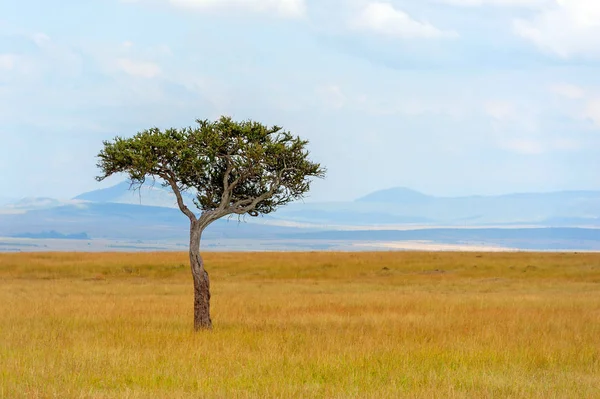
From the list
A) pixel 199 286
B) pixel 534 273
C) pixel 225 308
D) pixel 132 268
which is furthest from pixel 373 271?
pixel 199 286

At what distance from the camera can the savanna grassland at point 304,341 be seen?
15.0 m

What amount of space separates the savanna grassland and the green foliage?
494cm

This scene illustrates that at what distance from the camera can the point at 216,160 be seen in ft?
91.0

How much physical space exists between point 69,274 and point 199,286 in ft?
118

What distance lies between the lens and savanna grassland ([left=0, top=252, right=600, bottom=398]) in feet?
49.3

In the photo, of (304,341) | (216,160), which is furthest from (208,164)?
(304,341)

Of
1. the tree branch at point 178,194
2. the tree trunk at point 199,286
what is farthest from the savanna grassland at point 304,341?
the tree branch at point 178,194

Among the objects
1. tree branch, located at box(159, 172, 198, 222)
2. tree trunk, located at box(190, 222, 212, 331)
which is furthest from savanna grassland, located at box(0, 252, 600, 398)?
tree branch, located at box(159, 172, 198, 222)

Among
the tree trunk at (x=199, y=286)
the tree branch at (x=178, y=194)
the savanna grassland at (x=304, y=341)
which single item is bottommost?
the savanna grassland at (x=304, y=341)

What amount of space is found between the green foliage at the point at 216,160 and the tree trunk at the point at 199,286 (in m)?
0.96

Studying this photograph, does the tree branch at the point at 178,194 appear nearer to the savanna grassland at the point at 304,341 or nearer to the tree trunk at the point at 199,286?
the tree trunk at the point at 199,286

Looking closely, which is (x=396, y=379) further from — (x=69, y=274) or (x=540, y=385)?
(x=69, y=274)

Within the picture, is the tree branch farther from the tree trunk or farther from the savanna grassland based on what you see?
the savanna grassland

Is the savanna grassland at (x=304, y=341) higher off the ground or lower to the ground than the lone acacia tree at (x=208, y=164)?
lower
